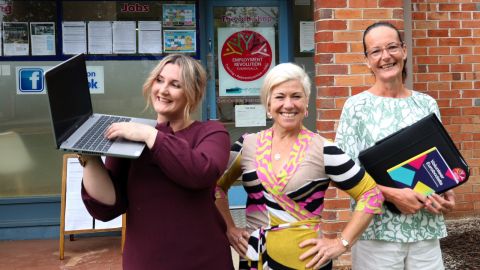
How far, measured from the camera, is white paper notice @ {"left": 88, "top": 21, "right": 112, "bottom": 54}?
5.51m

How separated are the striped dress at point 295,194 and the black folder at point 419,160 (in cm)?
16

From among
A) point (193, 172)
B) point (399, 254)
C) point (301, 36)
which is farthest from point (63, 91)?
point (301, 36)

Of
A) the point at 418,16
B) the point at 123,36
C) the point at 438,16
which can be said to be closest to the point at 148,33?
the point at 123,36

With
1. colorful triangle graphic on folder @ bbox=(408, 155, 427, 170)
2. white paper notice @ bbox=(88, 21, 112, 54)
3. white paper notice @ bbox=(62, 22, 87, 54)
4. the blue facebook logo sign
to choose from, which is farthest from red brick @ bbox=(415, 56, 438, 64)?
the blue facebook logo sign

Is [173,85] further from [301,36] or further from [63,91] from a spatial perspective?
[301,36]

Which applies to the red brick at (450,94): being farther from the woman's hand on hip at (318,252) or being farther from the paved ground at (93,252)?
the woman's hand on hip at (318,252)

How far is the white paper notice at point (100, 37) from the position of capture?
217 inches

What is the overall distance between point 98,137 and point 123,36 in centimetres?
401

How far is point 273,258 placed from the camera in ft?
6.52

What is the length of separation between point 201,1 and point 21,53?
6.72ft

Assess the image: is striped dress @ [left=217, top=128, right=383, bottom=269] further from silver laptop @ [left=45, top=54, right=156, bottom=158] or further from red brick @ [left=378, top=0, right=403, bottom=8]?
red brick @ [left=378, top=0, right=403, bottom=8]

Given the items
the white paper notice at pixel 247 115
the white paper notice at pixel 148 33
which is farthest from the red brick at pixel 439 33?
the white paper notice at pixel 148 33

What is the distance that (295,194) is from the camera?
1941 mm

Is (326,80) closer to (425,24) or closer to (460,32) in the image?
(425,24)
